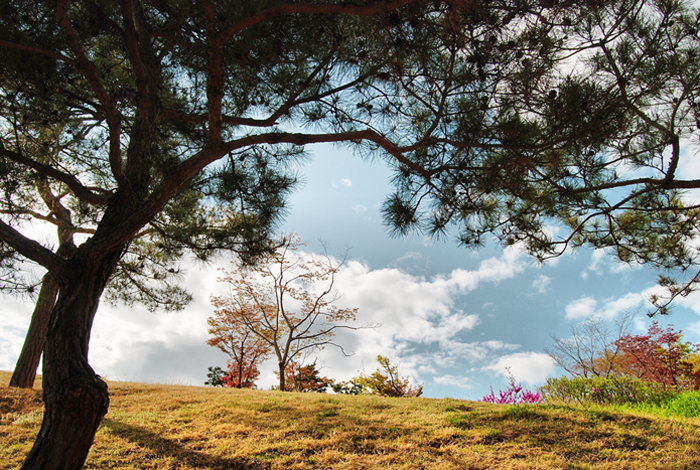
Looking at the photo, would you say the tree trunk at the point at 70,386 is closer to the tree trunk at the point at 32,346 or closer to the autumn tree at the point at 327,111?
the autumn tree at the point at 327,111

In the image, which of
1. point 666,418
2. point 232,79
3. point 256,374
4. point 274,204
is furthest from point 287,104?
point 256,374

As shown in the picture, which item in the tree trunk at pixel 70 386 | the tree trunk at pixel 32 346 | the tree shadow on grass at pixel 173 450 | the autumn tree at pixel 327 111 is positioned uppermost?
the autumn tree at pixel 327 111

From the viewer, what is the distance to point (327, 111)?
3924 mm

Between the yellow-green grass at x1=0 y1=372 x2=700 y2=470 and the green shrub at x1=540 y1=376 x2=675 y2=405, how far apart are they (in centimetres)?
112

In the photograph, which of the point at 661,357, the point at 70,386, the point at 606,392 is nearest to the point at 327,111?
the point at 70,386

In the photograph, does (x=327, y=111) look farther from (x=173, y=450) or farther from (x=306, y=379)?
(x=306, y=379)

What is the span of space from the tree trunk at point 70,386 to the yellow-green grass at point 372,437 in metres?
1.00

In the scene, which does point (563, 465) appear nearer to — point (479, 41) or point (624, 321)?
point (479, 41)

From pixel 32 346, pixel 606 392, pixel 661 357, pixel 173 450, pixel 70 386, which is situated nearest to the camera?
pixel 70 386

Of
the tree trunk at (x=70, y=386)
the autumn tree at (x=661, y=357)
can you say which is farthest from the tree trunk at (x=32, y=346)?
the autumn tree at (x=661, y=357)

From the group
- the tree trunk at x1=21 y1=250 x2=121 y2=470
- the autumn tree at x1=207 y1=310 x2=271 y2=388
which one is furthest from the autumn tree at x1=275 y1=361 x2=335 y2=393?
the tree trunk at x1=21 y1=250 x2=121 y2=470

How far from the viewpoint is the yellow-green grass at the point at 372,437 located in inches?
116

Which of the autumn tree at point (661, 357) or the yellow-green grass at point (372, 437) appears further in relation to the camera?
the autumn tree at point (661, 357)

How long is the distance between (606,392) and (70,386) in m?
5.62
